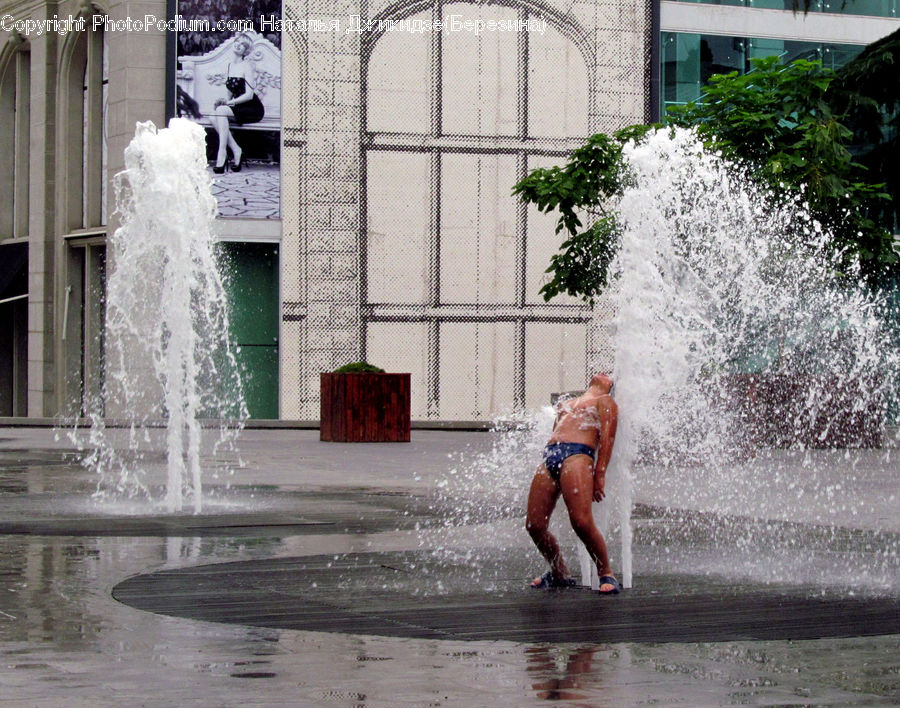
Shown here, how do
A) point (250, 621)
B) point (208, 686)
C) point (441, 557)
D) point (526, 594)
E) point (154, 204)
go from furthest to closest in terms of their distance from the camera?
point (154, 204)
point (441, 557)
point (526, 594)
point (250, 621)
point (208, 686)

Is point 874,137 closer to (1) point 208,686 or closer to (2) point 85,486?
(2) point 85,486

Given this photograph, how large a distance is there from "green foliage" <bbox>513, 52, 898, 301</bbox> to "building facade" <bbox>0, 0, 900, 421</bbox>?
9414 mm

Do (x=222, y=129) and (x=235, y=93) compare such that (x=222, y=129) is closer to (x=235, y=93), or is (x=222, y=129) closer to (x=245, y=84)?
(x=235, y=93)

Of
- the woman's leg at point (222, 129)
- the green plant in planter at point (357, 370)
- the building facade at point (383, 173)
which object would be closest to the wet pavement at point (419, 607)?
the green plant in planter at point (357, 370)

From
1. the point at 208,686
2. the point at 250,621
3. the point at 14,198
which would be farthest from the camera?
the point at 14,198

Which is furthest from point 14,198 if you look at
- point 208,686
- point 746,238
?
point 208,686

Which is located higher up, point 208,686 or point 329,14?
point 329,14

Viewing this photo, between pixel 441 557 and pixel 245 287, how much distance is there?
83.6 ft

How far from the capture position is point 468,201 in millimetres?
37188

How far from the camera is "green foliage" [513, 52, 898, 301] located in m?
25.2

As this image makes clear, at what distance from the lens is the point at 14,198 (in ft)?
137

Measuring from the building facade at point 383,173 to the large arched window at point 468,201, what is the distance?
0.15 ft

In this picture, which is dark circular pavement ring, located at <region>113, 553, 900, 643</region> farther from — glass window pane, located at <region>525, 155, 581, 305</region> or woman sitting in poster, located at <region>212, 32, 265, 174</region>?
glass window pane, located at <region>525, 155, 581, 305</region>

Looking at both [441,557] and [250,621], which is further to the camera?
[441,557]
